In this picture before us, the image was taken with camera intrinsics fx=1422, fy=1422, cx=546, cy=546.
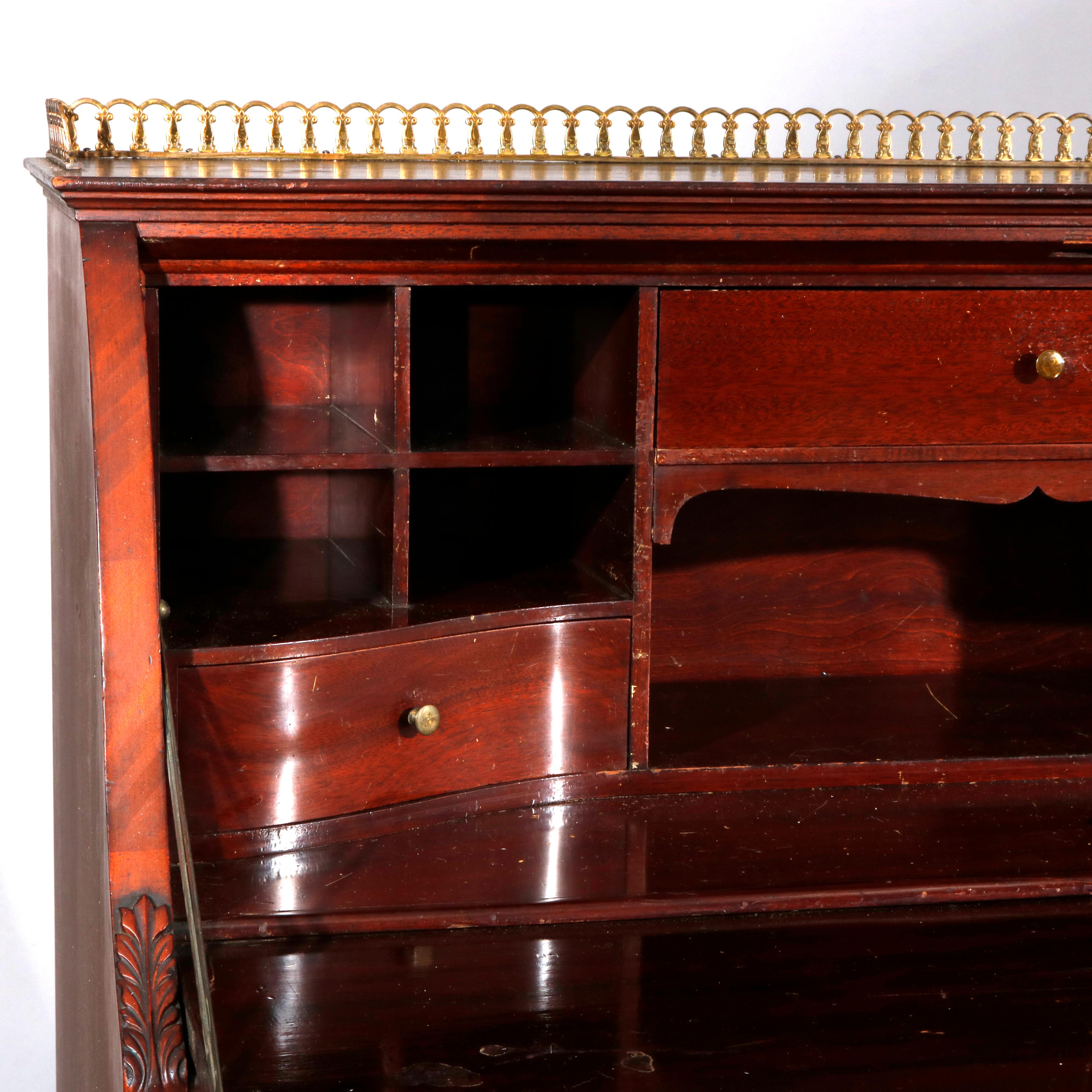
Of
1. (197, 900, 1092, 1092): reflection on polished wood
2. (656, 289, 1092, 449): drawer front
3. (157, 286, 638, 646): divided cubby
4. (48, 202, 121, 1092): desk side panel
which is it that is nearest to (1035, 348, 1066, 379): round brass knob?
(656, 289, 1092, 449): drawer front

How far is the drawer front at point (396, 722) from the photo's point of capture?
1.21m

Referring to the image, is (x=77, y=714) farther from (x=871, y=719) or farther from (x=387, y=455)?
(x=871, y=719)

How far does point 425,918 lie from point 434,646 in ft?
0.78

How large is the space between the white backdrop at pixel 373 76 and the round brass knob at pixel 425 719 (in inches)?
40.2

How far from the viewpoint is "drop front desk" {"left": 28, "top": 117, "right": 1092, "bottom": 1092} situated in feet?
3.48

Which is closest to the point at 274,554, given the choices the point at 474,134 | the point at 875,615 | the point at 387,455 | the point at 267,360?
the point at 267,360

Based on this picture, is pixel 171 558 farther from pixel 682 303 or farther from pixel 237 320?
pixel 682 303

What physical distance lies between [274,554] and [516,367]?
1.10ft

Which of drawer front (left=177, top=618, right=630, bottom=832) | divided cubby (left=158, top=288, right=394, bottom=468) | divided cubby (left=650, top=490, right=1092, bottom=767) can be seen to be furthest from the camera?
divided cubby (left=650, top=490, right=1092, bottom=767)

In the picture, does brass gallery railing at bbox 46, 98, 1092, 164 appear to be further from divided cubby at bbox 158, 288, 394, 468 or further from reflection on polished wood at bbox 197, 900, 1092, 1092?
reflection on polished wood at bbox 197, 900, 1092, 1092

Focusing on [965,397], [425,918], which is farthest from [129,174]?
[965,397]

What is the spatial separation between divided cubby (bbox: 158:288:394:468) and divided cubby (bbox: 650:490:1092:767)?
1.49 feet

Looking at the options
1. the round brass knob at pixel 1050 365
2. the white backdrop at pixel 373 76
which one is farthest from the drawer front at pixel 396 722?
the white backdrop at pixel 373 76

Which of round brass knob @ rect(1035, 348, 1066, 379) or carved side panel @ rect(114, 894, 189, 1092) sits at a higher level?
round brass knob @ rect(1035, 348, 1066, 379)
